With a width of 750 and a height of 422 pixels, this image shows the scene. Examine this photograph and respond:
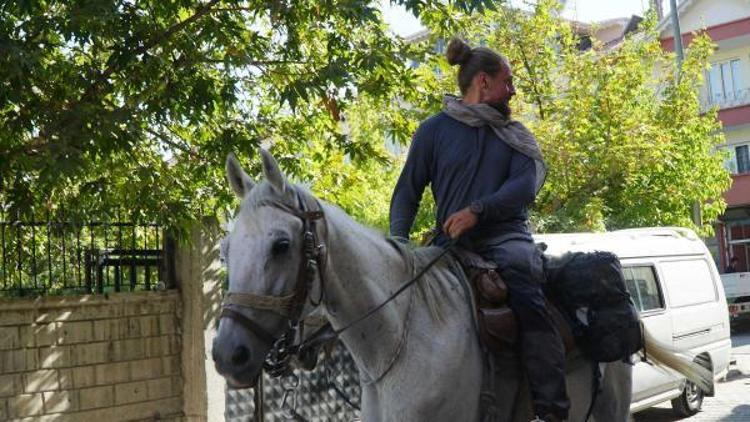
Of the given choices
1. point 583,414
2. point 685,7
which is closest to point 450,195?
Result: point 583,414

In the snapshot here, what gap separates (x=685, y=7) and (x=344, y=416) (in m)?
28.3

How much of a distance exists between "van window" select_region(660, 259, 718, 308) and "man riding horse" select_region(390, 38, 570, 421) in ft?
26.0

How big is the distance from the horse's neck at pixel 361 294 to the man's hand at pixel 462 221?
1.29 ft

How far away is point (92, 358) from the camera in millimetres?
8734

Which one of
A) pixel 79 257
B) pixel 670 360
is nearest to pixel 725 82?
pixel 79 257

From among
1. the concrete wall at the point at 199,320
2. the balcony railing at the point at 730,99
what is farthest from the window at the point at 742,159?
the concrete wall at the point at 199,320

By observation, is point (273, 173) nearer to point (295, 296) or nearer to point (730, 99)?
point (295, 296)

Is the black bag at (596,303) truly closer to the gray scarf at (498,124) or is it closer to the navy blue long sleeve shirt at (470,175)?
the navy blue long sleeve shirt at (470,175)

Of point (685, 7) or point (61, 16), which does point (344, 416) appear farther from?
point (685, 7)

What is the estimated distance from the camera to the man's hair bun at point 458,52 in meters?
4.15

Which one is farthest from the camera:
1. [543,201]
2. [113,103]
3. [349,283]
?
[543,201]

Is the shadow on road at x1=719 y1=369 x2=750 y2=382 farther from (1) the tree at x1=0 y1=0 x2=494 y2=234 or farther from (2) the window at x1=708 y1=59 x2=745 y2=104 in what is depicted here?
(2) the window at x1=708 y1=59 x2=745 y2=104

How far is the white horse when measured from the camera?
2967 mm

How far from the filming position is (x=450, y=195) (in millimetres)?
4012
